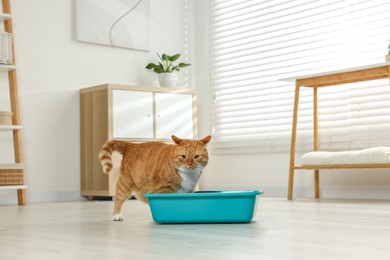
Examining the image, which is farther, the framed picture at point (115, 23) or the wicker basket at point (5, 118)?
the framed picture at point (115, 23)

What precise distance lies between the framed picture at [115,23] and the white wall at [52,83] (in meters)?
0.06

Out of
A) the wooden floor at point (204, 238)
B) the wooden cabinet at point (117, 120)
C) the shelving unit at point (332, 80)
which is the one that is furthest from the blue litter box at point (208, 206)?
the wooden cabinet at point (117, 120)

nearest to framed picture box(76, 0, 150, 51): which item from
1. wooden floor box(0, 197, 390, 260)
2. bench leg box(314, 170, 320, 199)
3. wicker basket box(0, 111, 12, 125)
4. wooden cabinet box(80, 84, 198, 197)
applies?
wooden cabinet box(80, 84, 198, 197)

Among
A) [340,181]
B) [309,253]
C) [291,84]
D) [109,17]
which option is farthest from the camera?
[109,17]

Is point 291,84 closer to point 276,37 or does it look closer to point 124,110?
point 276,37

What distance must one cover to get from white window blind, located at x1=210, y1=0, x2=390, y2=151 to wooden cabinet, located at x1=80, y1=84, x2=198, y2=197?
48cm

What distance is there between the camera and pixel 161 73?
196 inches

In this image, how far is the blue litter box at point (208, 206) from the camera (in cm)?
217

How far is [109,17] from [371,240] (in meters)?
3.58

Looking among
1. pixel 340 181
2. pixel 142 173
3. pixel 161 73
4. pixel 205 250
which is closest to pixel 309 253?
pixel 205 250

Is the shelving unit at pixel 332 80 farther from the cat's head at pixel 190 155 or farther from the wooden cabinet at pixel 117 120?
the cat's head at pixel 190 155

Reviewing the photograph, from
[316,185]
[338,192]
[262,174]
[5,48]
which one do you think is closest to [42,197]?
[5,48]

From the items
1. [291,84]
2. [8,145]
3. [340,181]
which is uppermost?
[291,84]

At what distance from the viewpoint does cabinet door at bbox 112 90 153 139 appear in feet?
15.0
